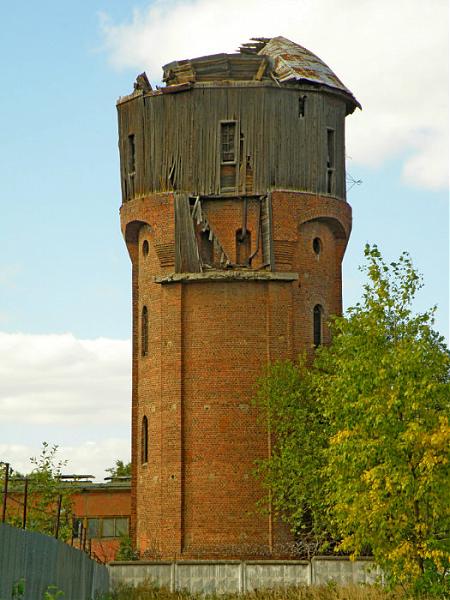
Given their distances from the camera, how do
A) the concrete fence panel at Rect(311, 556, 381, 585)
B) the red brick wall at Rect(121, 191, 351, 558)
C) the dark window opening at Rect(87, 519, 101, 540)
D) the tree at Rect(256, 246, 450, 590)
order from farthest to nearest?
the dark window opening at Rect(87, 519, 101, 540)
the red brick wall at Rect(121, 191, 351, 558)
the concrete fence panel at Rect(311, 556, 381, 585)
the tree at Rect(256, 246, 450, 590)

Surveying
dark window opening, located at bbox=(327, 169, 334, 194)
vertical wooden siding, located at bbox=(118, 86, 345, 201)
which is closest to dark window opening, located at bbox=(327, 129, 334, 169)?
dark window opening, located at bbox=(327, 169, 334, 194)

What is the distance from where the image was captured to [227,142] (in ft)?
143

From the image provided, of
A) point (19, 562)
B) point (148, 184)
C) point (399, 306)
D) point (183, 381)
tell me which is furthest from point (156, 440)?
point (19, 562)

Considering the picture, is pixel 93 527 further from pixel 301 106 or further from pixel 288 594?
pixel 288 594

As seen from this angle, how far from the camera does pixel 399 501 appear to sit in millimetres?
29969

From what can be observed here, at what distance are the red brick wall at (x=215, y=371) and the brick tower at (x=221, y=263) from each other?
0.05m

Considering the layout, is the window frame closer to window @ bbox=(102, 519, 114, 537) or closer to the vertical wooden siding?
the vertical wooden siding

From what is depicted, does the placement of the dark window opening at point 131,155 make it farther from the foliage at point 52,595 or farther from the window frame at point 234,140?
the foliage at point 52,595

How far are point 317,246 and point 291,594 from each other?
1478cm

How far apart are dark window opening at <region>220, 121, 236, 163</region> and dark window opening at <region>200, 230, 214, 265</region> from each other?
2.53 m

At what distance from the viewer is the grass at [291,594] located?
31.2 meters

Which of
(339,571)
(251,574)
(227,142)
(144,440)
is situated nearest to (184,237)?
(227,142)

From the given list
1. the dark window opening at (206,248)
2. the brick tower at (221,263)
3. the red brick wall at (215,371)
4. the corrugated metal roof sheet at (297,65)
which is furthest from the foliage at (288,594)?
the corrugated metal roof sheet at (297,65)

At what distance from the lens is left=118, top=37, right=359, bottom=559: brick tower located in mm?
41531
